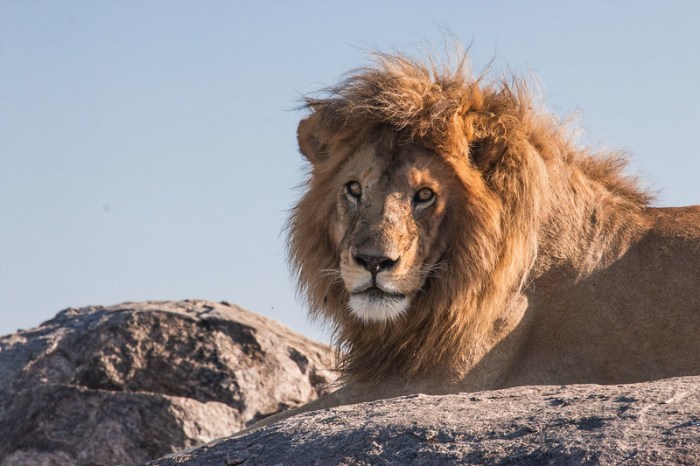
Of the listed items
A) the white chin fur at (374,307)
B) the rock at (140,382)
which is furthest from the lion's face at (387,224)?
the rock at (140,382)

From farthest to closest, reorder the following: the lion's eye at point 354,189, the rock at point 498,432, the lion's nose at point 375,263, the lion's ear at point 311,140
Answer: the lion's ear at point 311,140 → the lion's eye at point 354,189 → the lion's nose at point 375,263 → the rock at point 498,432

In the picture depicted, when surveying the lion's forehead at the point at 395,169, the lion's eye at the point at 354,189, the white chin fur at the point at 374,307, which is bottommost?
the white chin fur at the point at 374,307

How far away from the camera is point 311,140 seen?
600cm

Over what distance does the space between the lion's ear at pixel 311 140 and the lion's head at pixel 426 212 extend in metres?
0.15

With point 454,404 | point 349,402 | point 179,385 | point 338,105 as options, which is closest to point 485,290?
point 349,402

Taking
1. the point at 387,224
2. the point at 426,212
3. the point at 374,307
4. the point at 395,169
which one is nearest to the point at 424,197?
the point at 426,212

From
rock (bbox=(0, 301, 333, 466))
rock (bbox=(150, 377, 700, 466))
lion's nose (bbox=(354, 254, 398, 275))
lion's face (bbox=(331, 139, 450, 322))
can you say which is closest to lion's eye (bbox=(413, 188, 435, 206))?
lion's face (bbox=(331, 139, 450, 322))

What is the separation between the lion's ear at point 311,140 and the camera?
591 cm

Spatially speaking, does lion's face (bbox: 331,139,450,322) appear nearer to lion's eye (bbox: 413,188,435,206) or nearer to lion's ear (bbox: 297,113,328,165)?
lion's eye (bbox: 413,188,435,206)

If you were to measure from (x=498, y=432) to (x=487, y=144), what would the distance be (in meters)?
2.39

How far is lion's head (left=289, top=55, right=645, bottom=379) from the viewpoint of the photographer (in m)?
5.25

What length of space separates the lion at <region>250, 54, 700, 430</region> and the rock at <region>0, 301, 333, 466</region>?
1525 mm

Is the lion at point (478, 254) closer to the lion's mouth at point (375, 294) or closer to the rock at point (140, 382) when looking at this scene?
the lion's mouth at point (375, 294)

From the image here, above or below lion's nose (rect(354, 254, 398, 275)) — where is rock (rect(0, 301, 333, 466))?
below
